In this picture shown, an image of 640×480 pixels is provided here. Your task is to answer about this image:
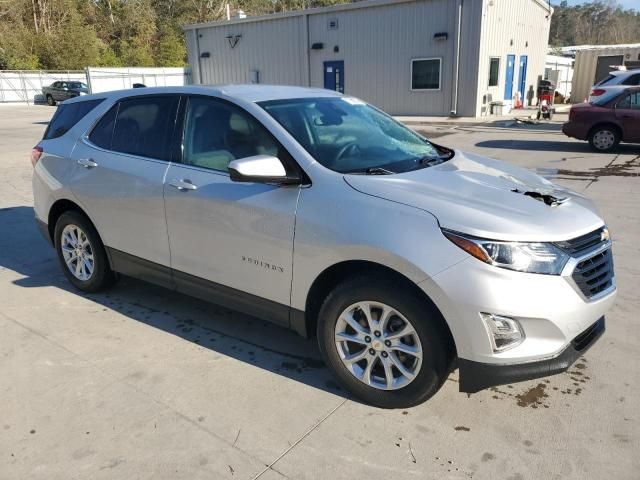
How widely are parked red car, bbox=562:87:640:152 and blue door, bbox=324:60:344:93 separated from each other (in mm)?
13056

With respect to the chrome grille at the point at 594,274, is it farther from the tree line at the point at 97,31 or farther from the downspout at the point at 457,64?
the tree line at the point at 97,31

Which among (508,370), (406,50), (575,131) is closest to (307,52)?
(406,50)

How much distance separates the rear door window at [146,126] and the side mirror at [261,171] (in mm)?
1014

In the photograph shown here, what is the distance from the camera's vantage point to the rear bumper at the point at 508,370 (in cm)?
260

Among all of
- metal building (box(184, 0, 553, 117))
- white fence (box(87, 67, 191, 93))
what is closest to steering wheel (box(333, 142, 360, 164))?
metal building (box(184, 0, 553, 117))

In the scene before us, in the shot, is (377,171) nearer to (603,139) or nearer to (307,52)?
(603,139)

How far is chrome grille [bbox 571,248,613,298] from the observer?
267 cm

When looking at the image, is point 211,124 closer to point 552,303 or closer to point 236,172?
point 236,172

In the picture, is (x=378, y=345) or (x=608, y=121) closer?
(x=378, y=345)

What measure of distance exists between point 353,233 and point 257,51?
25.2m

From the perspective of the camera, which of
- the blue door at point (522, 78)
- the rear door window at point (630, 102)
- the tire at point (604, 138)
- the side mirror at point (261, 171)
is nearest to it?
the side mirror at point (261, 171)

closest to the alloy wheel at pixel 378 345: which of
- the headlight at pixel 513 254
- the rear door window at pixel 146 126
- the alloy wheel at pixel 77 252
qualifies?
the headlight at pixel 513 254

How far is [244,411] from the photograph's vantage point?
9.89 feet

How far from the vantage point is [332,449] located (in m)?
2.70
